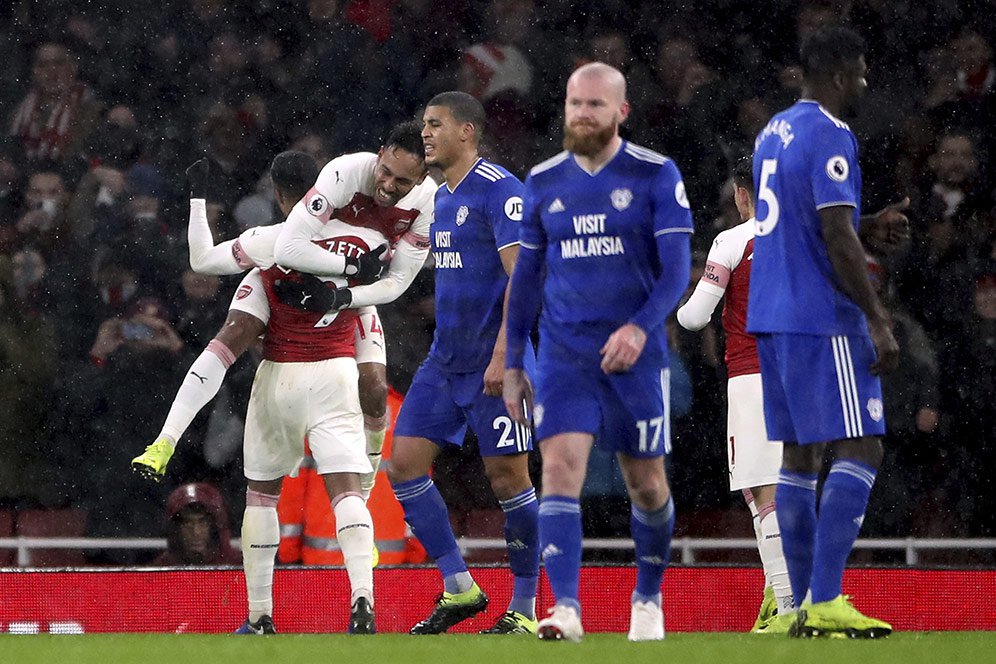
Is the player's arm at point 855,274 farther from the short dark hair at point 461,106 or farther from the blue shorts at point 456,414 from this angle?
the short dark hair at point 461,106

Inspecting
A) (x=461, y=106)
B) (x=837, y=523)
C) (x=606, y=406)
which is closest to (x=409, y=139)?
(x=461, y=106)

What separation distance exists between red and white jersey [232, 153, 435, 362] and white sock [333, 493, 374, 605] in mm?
735

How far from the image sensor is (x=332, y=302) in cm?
741

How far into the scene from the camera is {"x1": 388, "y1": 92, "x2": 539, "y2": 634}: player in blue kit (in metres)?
6.95

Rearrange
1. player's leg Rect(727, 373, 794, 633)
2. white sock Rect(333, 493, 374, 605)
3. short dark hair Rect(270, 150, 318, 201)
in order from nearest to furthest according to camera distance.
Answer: white sock Rect(333, 493, 374, 605) < player's leg Rect(727, 373, 794, 633) < short dark hair Rect(270, 150, 318, 201)

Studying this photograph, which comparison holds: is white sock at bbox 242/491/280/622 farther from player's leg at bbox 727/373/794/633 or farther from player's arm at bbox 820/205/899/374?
player's arm at bbox 820/205/899/374

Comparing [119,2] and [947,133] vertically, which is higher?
[119,2]

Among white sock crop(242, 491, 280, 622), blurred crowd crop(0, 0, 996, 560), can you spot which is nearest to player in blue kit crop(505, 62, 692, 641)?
white sock crop(242, 491, 280, 622)

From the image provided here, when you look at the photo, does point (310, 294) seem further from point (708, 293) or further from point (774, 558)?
point (774, 558)

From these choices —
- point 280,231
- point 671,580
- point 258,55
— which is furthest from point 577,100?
point 258,55

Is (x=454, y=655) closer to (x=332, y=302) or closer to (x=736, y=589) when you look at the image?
(x=332, y=302)

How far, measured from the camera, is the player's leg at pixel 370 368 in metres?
A: 8.05

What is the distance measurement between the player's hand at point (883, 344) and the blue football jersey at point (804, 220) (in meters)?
0.16

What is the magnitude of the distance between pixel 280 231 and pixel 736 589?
277 cm
